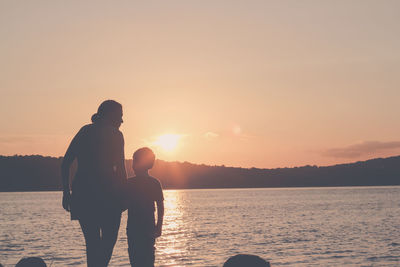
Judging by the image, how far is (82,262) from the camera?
2933 centimetres

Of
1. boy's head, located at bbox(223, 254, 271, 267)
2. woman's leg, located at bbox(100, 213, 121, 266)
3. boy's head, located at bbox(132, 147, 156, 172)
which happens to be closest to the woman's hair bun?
boy's head, located at bbox(132, 147, 156, 172)

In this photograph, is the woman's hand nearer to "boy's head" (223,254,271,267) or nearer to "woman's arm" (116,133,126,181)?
"woman's arm" (116,133,126,181)

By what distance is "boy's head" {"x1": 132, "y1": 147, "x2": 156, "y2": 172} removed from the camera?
6.82 meters

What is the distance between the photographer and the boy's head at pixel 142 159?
22.4ft

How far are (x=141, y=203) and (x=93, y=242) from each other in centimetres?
82

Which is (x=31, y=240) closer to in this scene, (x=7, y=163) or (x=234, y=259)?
(x=234, y=259)

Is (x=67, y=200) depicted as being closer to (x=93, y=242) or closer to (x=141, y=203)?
(x=93, y=242)

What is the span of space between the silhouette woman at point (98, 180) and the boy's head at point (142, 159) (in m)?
0.19

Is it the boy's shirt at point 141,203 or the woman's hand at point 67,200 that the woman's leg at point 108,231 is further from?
the woman's hand at point 67,200

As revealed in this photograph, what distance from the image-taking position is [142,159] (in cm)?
681

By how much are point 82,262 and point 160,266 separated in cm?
497

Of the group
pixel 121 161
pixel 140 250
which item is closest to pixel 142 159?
pixel 121 161

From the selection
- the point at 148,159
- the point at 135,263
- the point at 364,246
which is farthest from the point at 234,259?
the point at 364,246

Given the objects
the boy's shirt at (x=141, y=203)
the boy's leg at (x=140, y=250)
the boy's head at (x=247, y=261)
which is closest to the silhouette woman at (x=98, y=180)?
the boy's shirt at (x=141, y=203)
